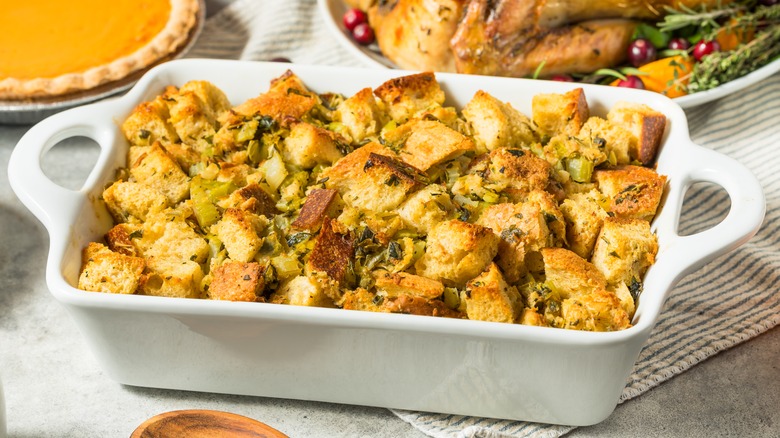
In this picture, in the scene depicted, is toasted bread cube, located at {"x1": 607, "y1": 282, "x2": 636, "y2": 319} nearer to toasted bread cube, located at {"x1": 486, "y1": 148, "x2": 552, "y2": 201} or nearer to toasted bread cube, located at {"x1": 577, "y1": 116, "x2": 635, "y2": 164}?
toasted bread cube, located at {"x1": 486, "y1": 148, "x2": 552, "y2": 201}

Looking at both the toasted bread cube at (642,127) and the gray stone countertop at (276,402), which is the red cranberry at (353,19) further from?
the gray stone countertop at (276,402)

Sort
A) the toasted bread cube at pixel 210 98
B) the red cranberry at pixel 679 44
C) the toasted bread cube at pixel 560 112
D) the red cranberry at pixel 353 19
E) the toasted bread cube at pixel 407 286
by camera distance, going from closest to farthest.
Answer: the toasted bread cube at pixel 407 286 → the toasted bread cube at pixel 560 112 → the toasted bread cube at pixel 210 98 → the red cranberry at pixel 679 44 → the red cranberry at pixel 353 19

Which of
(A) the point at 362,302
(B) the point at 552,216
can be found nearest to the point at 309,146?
(A) the point at 362,302

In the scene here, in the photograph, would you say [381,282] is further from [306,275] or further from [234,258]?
[234,258]

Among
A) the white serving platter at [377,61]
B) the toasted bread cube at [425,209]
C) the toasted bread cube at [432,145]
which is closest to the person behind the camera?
the toasted bread cube at [425,209]

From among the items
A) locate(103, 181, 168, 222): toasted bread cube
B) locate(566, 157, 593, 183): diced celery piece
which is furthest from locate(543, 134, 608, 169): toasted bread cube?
locate(103, 181, 168, 222): toasted bread cube

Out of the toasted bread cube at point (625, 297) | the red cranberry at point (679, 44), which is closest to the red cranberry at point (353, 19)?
the red cranberry at point (679, 44)

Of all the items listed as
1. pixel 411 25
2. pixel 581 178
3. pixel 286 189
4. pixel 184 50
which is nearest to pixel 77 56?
pixel 184 50
